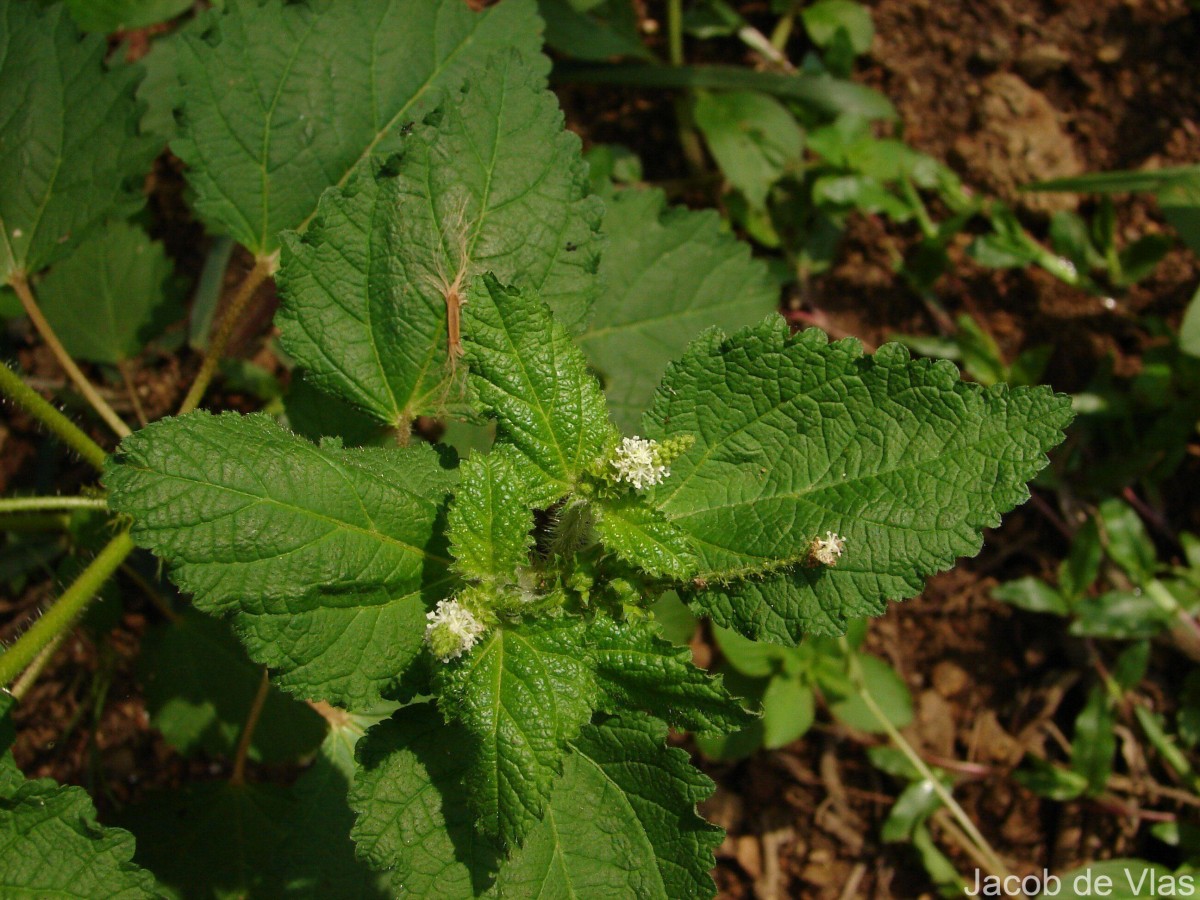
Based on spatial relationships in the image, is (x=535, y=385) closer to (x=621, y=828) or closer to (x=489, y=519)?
(x=489, y=519)

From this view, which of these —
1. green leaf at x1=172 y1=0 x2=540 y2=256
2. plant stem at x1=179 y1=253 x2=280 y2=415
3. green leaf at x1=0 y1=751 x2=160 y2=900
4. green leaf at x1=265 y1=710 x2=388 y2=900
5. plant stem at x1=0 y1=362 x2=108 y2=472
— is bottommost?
green leaf at x1=265 y1=710 x2=388 y2=900

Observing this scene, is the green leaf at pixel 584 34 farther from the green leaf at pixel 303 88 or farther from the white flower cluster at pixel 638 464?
the white flower cluster at pixel 638 464

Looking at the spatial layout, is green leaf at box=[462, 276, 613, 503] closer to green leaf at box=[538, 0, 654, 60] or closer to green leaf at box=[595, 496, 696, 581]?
green leaf at box=[595, 496, 696, 581]

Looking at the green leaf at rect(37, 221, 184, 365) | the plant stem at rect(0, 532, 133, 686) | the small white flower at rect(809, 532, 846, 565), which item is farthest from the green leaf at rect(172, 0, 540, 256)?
the small white flower at rect(809, 532, 846, 565)

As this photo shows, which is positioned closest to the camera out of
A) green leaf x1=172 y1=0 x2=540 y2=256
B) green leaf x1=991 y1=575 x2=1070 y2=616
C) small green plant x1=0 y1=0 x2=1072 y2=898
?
small green plant x1=0 y1=0 x2=1072 y2=898

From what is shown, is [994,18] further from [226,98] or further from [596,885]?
[596,885]

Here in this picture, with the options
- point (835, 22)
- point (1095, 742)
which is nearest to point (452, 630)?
point (1095, 742)
